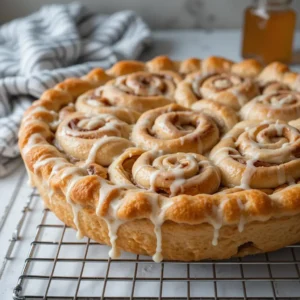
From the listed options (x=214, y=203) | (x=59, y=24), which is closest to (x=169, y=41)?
(x=59, y=24)

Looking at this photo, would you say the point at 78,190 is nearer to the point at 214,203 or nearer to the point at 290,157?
the point at 214,203

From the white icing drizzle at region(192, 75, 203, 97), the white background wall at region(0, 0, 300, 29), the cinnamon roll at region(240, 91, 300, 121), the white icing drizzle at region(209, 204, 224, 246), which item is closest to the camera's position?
the white icing drizzle at region(209, 204, 224, 246)

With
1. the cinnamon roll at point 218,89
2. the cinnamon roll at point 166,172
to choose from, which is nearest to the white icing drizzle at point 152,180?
the cinnamon roll at point 166,172

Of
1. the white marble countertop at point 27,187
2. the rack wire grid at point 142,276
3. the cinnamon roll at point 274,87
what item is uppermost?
the cinnamon roll at point 274,87

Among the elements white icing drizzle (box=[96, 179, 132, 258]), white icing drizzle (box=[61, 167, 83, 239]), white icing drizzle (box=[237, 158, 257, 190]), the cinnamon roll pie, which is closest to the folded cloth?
the cinnamon roll pie

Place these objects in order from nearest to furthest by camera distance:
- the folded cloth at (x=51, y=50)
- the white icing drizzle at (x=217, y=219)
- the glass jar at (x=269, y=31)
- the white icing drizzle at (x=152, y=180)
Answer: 1. the white icing drizzle at (x=217, y=219)
2. the white icing drizzle at (x=152, y=180)
3. the folded cloth at (x=51, y=50)
4. the glass jar at (x=269, y=31)

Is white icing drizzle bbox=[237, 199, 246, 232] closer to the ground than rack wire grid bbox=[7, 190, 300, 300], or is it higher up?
higher up

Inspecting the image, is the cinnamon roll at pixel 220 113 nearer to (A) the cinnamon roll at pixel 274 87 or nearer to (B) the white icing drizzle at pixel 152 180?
(A) the cinnamon roll at pixel 274 87

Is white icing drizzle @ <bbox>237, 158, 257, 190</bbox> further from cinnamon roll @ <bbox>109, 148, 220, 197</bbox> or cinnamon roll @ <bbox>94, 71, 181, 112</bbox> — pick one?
cinnamon roll @ <bbox>94, 71, 181, 112</bbox>

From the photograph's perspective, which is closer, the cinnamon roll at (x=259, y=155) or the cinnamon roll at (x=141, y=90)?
the cinnamon roll at (x=259, y=155)
